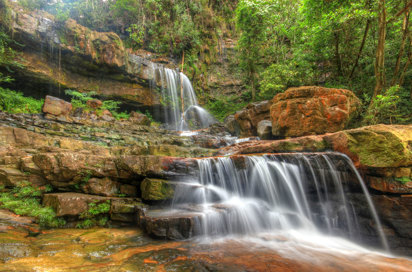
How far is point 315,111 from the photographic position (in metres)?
7.91

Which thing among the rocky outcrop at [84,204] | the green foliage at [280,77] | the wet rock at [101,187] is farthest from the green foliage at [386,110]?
the wet rock at [101,187]

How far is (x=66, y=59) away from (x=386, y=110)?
58.8 feet

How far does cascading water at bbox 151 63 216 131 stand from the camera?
1593 cm

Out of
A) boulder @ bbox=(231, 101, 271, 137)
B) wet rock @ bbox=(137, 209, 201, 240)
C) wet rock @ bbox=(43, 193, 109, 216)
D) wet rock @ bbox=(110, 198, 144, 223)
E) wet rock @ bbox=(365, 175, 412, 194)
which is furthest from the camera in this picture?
boulder @ bbox=(231, 101, 271, 137)

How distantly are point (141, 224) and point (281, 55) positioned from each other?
50.9 feet

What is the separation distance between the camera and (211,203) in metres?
5.11

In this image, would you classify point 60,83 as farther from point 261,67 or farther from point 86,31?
point 261,67

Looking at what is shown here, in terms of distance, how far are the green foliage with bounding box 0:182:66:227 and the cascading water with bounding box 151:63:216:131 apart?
1213cm

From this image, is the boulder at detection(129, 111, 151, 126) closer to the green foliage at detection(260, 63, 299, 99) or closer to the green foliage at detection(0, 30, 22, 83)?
the green foliage at detection(0, 30, 22, 83)

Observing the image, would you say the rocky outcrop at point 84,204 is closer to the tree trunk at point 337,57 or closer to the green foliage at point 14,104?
the green foliage at point 14,104

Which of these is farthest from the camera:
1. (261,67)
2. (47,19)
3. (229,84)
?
(229,84)

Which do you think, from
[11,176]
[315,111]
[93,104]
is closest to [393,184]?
[315,111]

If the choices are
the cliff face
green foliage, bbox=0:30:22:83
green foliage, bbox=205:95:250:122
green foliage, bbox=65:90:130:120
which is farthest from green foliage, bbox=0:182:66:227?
green foliage, bbox=205:95:250:122

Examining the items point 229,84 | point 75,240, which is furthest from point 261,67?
point 75,240
